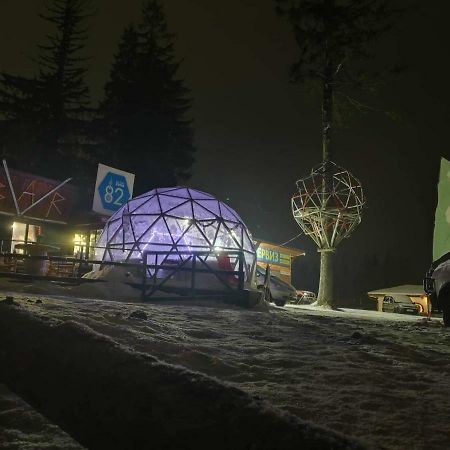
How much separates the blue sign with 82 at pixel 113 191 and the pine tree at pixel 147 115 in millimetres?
9084

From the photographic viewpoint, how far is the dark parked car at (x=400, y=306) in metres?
31.1

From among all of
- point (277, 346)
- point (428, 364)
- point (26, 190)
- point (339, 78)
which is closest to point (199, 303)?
point (277, 346)

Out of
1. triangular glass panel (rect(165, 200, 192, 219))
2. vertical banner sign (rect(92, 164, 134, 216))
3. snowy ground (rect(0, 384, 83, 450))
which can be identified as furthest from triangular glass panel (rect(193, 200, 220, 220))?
snowy ground (rect(0, 384, 83, 450))

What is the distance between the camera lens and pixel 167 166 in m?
34.4

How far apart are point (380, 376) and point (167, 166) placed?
31.4 m

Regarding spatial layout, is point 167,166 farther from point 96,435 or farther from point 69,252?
point 96,435

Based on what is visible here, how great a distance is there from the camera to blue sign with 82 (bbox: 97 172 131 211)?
23.1 metres

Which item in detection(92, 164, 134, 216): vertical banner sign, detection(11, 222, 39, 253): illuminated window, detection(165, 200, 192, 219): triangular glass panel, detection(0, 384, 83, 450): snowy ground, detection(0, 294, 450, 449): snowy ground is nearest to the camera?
detection(0, 384, 83, 450): snowy ground

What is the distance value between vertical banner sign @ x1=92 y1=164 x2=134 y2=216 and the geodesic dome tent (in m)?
4.31

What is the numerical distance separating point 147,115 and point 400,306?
21648 mm

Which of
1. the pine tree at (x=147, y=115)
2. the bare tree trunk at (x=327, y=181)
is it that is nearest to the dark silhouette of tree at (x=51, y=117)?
the pine tree at (x=147, y=115)

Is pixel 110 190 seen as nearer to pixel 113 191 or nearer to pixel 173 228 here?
pixel 113 191

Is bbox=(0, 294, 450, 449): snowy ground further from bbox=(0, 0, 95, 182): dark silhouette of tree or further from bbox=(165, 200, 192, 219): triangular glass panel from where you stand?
bbox=(0, 0, 95, 182): dark silhouette of tree

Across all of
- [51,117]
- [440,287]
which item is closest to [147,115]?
[51,117]
